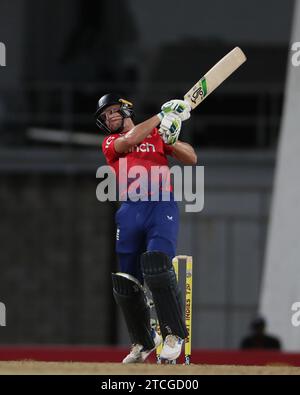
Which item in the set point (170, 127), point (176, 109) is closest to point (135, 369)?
point (170, 127)

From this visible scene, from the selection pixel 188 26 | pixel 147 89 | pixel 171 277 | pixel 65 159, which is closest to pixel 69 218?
pixel 65 159

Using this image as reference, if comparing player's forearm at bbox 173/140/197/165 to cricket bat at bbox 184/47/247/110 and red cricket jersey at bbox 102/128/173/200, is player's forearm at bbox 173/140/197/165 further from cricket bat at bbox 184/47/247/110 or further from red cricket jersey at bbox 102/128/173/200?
cricket bat at bbox 184/47/247/110

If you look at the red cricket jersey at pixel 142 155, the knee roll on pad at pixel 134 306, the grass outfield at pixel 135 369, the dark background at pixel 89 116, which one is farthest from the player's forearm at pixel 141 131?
the dark background at pixel 89 116

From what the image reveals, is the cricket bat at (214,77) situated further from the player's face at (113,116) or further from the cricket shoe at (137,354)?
the cricket shoe at (137,354)

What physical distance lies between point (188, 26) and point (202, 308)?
13.6ft

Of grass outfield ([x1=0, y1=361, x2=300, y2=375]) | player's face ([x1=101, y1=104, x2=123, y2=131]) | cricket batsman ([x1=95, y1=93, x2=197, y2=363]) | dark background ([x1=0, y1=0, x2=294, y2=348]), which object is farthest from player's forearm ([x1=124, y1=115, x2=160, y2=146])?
dark background ([x1=0, y1=0, x2=294, y2=348])

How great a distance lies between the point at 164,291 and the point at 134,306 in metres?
0.30

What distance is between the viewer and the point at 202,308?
19.0 meters

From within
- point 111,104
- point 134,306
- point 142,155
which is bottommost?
point 134,306

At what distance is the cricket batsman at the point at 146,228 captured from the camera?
8.32 metres

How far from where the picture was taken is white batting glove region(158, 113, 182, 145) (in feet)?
27.2

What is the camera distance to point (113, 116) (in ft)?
28.2

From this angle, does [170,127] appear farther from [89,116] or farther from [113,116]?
[89,116]
